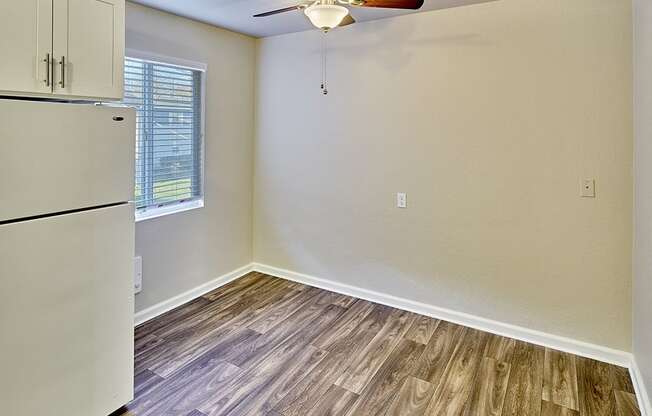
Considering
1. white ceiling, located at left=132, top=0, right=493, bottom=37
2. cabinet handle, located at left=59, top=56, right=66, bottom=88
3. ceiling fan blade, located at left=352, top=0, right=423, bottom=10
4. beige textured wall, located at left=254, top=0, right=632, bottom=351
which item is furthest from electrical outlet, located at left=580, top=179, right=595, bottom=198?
cabinet handle, located at left=59, top=56, right=66, bottom=88

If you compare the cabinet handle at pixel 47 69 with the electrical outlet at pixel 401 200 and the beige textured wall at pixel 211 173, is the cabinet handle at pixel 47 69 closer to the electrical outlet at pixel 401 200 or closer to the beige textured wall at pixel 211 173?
the beige textured wall at pixel 211 173

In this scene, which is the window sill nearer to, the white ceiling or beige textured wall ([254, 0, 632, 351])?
beige textured wall ([254, 0, 632, 351])

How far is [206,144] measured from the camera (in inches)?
136

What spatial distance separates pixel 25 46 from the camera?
158 centimetres

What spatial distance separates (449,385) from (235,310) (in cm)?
174

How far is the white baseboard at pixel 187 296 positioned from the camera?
3041mm

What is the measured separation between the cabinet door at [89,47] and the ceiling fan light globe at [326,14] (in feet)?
2.98

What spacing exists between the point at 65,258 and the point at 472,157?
2.54 metres

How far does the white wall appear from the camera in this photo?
196cm

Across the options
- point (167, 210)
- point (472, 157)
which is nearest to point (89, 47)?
point (167, 210)

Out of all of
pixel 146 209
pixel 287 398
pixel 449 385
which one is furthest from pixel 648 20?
pixel 146 209

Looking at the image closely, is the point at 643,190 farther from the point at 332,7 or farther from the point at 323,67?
the point at 323,67

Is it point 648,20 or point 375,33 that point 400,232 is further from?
point 648,20

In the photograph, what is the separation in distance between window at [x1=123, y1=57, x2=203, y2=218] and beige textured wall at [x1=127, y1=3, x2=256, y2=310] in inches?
3.7
